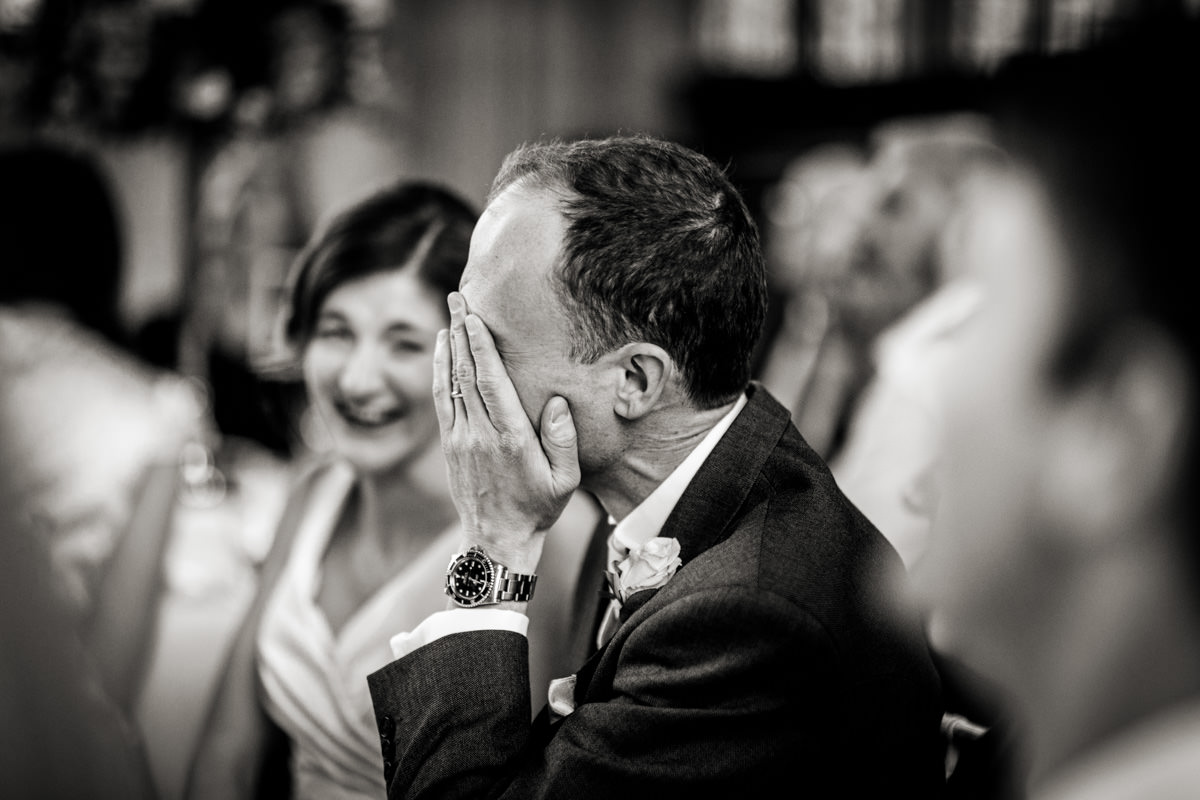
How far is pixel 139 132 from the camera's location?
7.50 meters

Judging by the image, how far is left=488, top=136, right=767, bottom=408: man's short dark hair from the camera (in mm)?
1434

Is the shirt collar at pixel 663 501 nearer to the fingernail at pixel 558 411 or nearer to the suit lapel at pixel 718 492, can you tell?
the suit lapel at pixel 718 492

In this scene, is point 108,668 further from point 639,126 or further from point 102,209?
point 639,126

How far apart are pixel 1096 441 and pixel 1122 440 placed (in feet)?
0.05

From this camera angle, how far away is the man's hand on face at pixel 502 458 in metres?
1.48

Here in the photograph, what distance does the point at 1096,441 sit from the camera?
586mm

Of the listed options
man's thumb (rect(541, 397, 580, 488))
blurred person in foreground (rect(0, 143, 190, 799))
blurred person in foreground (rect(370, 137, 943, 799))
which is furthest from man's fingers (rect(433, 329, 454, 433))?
blurred person in foreground (rect(0, 143, 190, 799))

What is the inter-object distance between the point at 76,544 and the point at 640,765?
7.37 feet

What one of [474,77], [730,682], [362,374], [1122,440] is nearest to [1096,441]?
[1122,440]

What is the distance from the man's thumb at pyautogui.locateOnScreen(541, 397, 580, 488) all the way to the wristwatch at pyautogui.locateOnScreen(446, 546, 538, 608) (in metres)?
0.14

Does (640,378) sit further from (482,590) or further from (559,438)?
(482,590)

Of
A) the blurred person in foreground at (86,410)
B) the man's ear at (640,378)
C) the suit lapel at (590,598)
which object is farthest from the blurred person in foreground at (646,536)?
the blurred person in foreground at (86,410)

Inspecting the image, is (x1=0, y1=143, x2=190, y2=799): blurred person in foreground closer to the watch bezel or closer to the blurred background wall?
the watch bezel

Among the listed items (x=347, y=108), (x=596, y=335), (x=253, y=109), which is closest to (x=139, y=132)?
(x=253, y=109)
